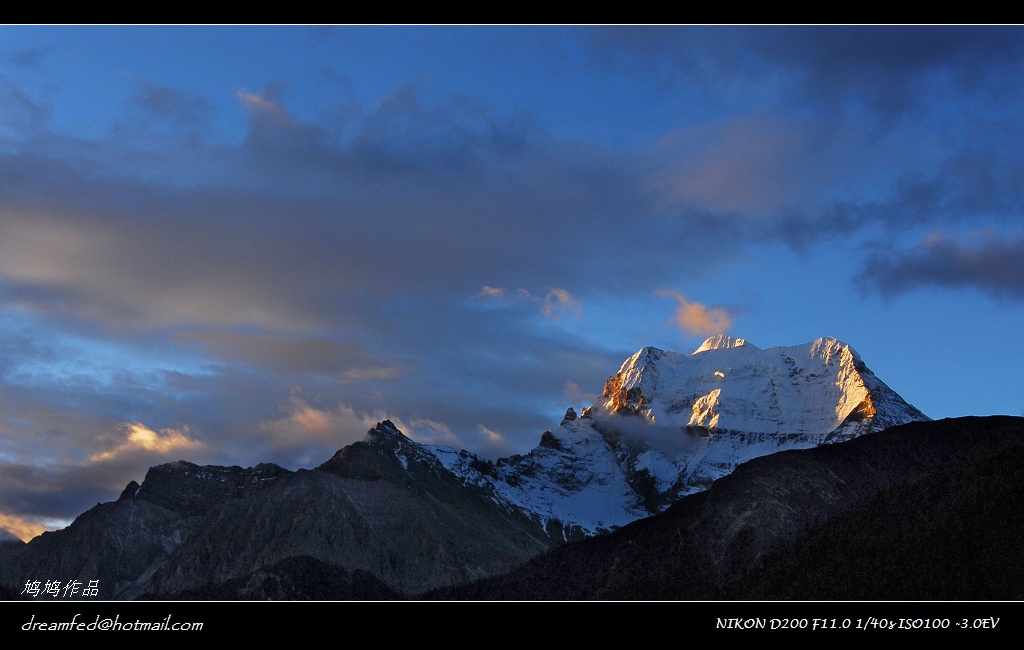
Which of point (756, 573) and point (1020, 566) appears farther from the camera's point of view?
point (756, 573)
